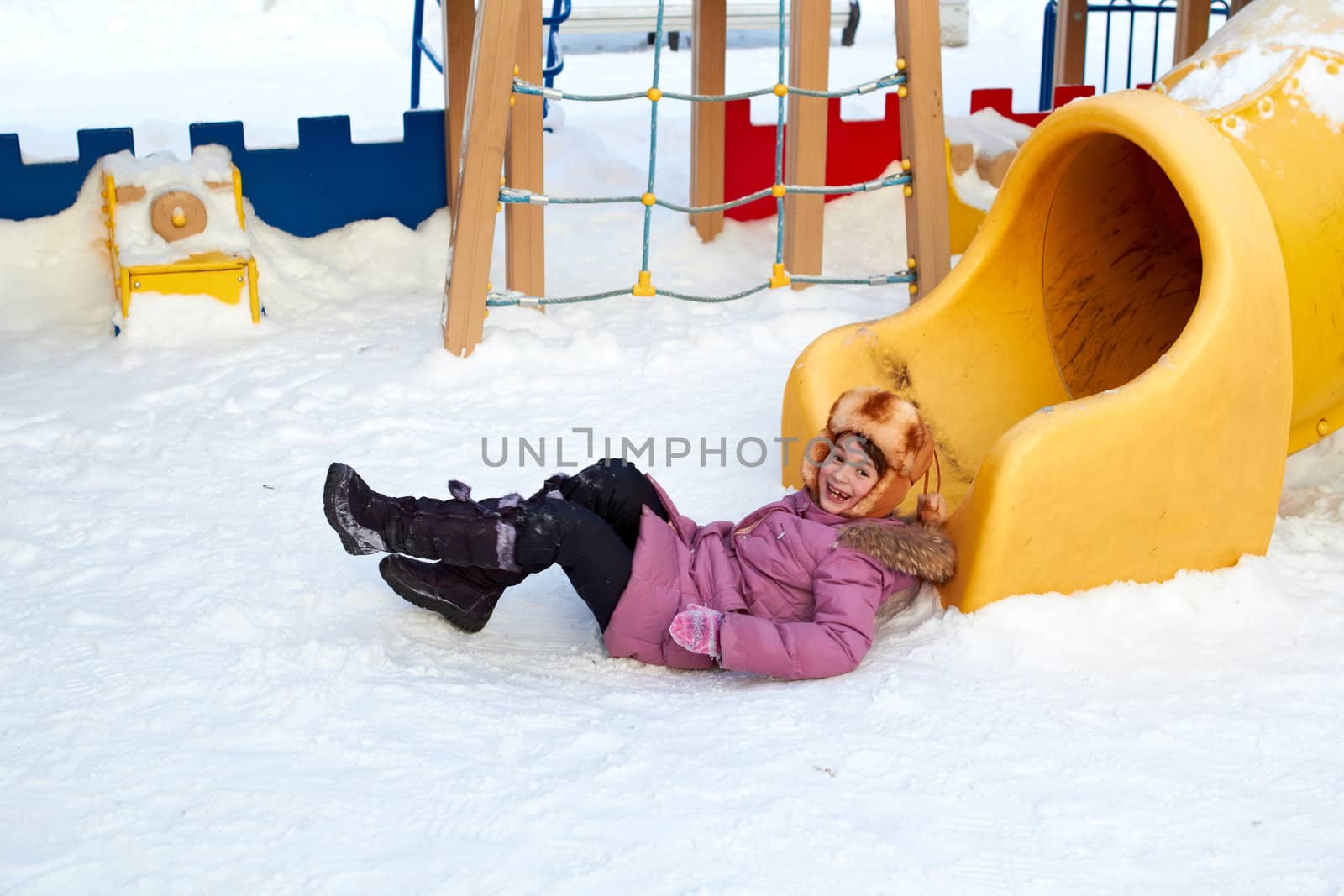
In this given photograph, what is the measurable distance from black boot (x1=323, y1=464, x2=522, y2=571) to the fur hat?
540 millimetres

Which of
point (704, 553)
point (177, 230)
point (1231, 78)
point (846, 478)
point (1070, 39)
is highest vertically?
point (1070, 39)

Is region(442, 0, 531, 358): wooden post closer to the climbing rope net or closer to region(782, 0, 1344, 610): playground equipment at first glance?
the climbing rope net

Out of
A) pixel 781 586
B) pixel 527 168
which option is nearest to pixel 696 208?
pixel 527 168

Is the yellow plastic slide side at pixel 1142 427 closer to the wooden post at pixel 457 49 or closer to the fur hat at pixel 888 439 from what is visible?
the fur hat at pixel 888 439

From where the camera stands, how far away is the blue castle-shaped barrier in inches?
170

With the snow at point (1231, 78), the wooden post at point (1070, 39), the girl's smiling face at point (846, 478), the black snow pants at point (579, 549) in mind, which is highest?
the wooden post at point (1070, 39)

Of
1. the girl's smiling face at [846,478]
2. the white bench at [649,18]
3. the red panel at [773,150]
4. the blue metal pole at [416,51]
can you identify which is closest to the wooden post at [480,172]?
the red panel at [773,150]

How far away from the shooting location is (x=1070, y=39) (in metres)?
6.30

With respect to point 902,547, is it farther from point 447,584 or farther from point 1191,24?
point 1191,24

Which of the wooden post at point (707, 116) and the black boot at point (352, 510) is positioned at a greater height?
the wooden post at point (707, 116)

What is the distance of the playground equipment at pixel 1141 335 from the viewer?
7.41 feet

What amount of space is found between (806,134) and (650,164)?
655 mm

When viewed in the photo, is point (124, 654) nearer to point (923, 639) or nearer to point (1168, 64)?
point (923, 639)

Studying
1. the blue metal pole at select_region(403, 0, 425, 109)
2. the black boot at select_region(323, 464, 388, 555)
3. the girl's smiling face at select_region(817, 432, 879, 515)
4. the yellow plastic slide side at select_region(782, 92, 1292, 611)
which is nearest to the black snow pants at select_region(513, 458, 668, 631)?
the black boot at select_region(323, 464, 388, 555)
